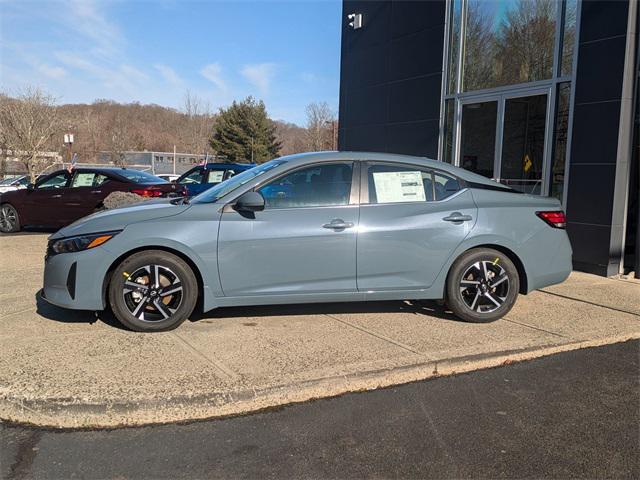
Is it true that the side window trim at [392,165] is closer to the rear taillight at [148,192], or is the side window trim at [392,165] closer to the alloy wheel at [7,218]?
the rear taillight at [148,192]

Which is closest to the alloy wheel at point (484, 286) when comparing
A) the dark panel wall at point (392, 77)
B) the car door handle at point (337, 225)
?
the car door handle at point (337, 225)

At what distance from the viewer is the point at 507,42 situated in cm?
947

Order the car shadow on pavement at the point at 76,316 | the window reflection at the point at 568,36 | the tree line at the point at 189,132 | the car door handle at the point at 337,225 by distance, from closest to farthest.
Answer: the car door handle at the point at 337,225 → the car shadow on pavement at the point at 76,316 → the window reflection at the point at 568,36 → the tree line at the point at 189,132

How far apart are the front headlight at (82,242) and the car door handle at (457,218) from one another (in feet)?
9.58

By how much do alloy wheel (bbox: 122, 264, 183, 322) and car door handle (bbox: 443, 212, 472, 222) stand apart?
8.10 feet

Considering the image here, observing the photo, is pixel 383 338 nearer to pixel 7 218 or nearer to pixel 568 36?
pixel 568 36

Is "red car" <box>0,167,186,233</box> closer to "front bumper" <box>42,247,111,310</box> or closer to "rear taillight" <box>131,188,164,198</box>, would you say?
"rear taillight" <box>131,188,164,198</box>

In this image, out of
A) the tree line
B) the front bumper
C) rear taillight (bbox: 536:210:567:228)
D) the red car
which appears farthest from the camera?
the tree line

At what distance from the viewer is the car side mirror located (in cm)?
444

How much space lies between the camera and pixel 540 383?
3875 mm

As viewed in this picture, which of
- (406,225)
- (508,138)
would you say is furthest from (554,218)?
(508,138)

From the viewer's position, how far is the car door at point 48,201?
447 inches

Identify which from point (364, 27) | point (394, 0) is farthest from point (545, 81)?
point (364, 27)

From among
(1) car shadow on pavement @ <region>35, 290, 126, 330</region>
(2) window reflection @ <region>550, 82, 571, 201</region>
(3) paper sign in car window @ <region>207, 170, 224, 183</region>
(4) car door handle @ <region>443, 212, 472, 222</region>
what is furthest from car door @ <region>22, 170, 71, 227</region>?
(2) window reflection @ <region>550, 82, 571, 201</region>
